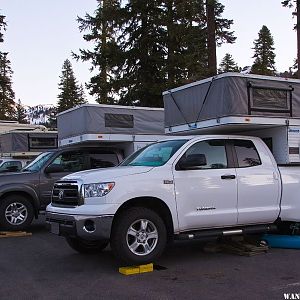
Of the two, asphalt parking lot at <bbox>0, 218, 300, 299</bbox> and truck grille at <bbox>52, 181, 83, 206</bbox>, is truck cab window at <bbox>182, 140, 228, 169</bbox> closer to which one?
asphalt parking lot at <bbox>0, 218, 300, 299</bbox>

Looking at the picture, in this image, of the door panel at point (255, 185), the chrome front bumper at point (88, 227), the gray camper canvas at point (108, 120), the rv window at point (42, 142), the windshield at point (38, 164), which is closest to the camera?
the chrome front bumper at point (88, 227)

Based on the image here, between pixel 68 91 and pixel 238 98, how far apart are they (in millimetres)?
60053

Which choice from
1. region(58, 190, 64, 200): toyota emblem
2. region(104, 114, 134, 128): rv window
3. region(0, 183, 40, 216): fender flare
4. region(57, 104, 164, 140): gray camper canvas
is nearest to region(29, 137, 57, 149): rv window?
region(57, 104, 164, 140): gray camper canvas

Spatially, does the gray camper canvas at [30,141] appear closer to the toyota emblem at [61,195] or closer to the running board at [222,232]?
the toyota emblem at [61,195]

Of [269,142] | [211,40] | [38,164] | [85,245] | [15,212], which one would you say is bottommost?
[85,245]

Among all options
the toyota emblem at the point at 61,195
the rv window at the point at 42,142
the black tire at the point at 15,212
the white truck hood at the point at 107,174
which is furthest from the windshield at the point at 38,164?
the rv window at the point at 42,142

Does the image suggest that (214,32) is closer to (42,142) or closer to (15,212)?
(42,142)

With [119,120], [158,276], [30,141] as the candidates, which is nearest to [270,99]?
[158,276]

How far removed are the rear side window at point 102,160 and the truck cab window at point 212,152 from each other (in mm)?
4609

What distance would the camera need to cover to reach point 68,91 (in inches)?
2628

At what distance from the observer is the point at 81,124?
13305 mm

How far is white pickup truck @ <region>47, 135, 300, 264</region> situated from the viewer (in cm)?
704

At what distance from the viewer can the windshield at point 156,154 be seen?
779cm

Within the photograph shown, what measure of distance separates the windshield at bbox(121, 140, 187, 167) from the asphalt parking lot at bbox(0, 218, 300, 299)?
152 centimetres
